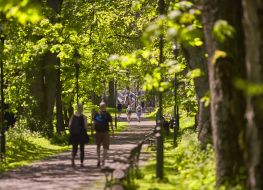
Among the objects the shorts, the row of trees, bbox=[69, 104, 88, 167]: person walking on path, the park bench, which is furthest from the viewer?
the shorts

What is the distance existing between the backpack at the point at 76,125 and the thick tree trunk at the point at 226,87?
25.2ft

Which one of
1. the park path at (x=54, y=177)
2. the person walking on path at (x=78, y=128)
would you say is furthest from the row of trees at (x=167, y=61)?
the park path at (x=54, y=177)

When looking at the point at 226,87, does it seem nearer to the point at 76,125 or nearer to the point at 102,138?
the point at 76,125

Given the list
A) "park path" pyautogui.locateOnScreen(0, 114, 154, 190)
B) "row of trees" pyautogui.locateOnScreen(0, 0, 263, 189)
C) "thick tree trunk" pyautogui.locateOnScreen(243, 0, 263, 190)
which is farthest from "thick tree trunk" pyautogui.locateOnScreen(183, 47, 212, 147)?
"thick tree trunk" pyautogui.locateOnScreen(243, 0, 263, 190)

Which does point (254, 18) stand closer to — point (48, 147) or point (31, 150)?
point (31, 150)

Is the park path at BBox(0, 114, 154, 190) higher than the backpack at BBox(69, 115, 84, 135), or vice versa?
the backpack at BBox(69, 115, 84, 135)

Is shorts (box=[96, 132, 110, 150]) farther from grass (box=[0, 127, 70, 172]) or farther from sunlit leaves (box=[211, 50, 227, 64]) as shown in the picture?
sunlit leaves (box=[211, 50, 227, 64])

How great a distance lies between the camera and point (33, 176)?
15.5m

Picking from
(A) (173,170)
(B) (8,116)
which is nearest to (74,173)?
(A) (173,170)

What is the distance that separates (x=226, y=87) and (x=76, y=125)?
8.35 m

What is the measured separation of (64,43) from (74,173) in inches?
529

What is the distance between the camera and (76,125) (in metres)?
16.9

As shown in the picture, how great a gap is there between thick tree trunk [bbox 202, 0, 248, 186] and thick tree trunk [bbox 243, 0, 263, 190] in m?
2.02

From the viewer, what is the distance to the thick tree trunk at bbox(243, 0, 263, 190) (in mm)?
6086
